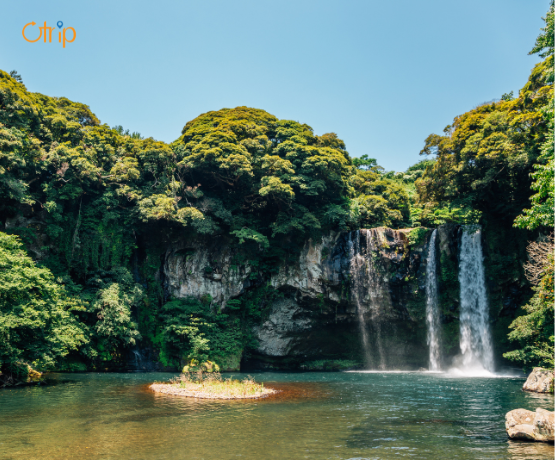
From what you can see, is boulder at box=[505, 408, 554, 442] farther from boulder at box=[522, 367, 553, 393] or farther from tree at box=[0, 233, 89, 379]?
tree at box=[0, 233, 89, 379]

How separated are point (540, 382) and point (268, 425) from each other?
1112 centimetres

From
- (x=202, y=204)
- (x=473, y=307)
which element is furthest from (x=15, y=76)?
(x=473, y=307)

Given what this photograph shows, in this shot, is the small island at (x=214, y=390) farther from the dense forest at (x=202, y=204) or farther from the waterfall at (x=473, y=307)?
the waterfall at (x=473, y=307)

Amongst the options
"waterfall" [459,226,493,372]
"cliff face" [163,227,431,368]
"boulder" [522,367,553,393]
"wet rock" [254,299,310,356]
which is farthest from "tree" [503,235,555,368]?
"wet rock" [254,299,310,356]

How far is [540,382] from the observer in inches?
612

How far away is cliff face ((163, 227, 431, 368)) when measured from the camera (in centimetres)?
2748

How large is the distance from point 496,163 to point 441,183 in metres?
3.90

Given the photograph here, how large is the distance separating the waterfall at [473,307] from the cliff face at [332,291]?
2316 millimetres

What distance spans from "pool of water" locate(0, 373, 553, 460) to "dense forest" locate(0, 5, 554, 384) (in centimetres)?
910

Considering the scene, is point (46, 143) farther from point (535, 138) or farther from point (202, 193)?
point (535, 138)

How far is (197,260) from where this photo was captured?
2888 cm

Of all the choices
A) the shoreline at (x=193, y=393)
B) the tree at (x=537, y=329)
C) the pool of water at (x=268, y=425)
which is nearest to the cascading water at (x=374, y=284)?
the tree at (x=537, y=329)

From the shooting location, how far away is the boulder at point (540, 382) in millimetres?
15155

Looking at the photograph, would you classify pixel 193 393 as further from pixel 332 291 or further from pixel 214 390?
pixel 332 291
